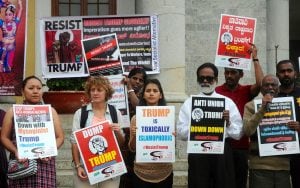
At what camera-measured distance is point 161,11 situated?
34.2 ft

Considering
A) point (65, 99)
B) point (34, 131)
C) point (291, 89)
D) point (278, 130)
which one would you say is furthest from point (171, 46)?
point (34, 131)

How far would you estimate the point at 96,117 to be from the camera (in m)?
6.32

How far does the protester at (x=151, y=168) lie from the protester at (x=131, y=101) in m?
0.29

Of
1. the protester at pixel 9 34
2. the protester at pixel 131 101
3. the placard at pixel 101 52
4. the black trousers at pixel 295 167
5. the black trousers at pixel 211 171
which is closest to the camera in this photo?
the black trousers at pixel 211 171

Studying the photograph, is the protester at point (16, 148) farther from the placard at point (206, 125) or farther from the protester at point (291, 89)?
the protester at point (291, 89)

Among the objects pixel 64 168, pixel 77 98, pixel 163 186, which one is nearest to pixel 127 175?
pixel 163 186

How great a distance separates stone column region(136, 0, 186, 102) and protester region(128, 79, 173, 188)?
12.5 ft

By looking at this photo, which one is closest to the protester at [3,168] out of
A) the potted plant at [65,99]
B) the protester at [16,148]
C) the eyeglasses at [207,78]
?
the protester at [16,148]

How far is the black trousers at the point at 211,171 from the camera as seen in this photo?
20.6ft

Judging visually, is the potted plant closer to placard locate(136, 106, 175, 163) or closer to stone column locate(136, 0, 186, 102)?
stone column locate(136, 0, 186, 102)

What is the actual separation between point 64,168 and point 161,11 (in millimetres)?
3227

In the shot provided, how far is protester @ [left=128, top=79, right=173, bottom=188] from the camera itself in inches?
252

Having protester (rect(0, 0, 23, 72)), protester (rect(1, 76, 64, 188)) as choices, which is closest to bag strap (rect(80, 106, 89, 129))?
protester (rect(1, 76, 64, 188))

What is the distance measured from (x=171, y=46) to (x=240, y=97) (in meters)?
3.50
